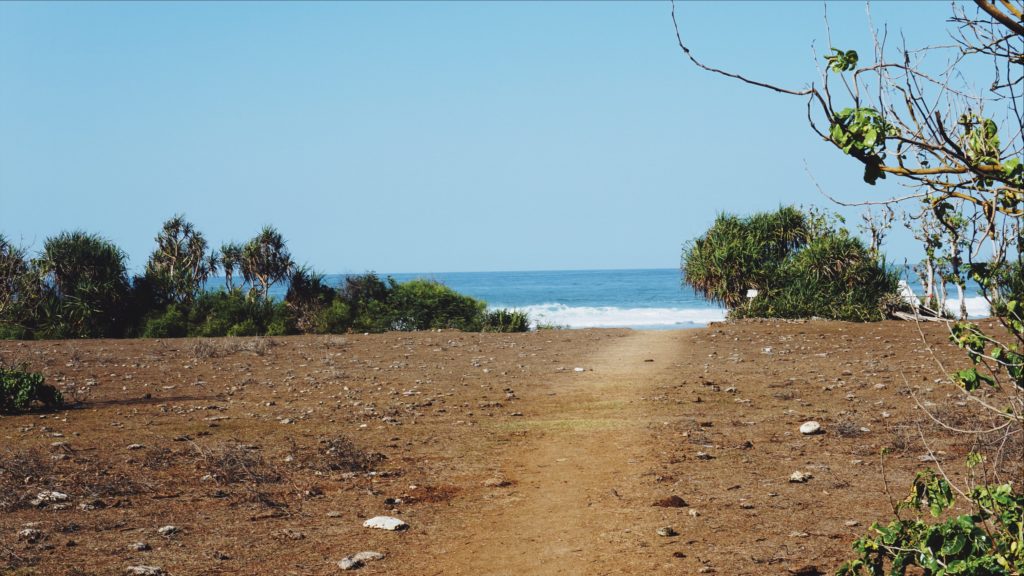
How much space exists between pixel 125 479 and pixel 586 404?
6.22 m

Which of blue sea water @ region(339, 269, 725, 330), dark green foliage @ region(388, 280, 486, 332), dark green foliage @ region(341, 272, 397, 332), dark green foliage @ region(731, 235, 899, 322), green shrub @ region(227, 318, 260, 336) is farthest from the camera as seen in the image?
blue sea water @ region(339, 269, 725, 330)

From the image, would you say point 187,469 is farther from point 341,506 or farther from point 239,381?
point 239,381

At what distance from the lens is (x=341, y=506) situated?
23.1 ft

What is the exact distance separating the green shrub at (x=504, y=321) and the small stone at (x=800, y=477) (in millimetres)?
20211

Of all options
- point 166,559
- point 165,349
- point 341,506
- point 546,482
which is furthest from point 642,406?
point 165,349

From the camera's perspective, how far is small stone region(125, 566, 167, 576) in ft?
17.2

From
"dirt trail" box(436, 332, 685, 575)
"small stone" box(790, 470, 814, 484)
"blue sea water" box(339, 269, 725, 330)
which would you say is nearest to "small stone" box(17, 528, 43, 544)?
"dirt trail" box(436, 332, 685, 575)

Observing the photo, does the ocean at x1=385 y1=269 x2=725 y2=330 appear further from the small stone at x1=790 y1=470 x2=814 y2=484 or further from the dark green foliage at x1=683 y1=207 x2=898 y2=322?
the small stone at x1=790 y1=470 x2=814 y2=484

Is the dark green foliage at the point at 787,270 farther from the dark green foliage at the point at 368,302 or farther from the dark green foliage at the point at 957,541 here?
the dark green foliage at the point at 957,541

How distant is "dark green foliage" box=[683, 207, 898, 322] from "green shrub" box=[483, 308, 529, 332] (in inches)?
225

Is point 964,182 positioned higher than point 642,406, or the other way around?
point 964,182

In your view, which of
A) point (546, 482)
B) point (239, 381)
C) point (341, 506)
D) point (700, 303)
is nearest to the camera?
point (341, 506)

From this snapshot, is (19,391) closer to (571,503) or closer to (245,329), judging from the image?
(571,503)

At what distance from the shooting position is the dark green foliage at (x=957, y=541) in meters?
3.76
